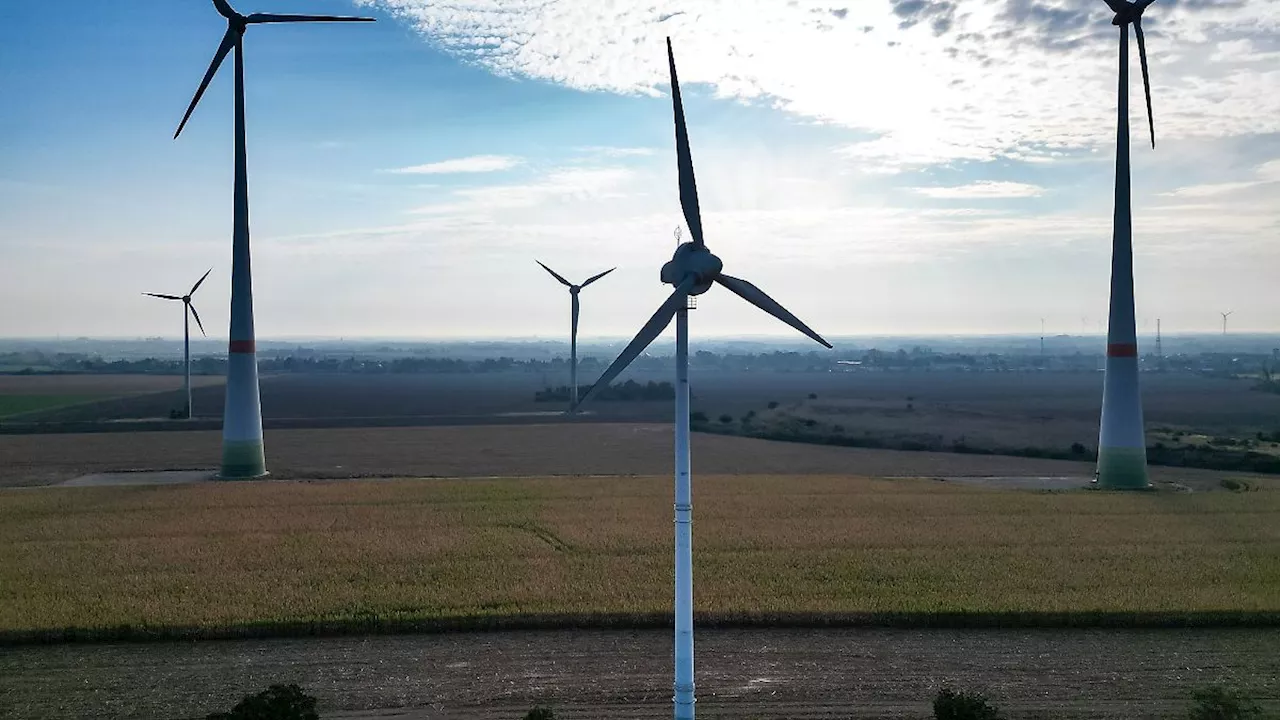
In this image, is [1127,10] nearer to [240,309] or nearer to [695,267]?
[695,267]

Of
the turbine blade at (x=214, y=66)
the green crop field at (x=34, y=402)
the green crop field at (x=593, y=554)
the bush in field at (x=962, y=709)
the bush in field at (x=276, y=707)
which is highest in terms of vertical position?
the turbine blade at (x=214, y=66)

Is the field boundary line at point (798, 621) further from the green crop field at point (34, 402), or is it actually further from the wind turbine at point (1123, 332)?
the green crop field at point (34, 402)

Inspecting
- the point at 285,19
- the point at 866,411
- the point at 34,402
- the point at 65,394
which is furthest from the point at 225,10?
the point at 65,394

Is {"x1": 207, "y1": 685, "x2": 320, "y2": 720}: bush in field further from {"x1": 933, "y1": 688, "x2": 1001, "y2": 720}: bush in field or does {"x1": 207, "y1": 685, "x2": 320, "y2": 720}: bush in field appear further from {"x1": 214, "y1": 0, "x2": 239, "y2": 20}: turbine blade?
{"x1": 214, "y1": 0, "x2": 239, "y2": 20}: turbine blade

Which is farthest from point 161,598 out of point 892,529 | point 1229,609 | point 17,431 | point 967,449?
point 17,431

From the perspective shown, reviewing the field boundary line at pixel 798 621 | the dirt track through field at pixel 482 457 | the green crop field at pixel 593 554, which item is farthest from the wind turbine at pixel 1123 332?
the field boundary line at pixel 798 621

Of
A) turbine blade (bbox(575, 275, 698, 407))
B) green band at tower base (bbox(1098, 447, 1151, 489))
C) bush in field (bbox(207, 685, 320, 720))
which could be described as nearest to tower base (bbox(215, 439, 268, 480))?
bush in field (bbox(207, 685, 320, 720))

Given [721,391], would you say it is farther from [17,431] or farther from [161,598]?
[161,598]
